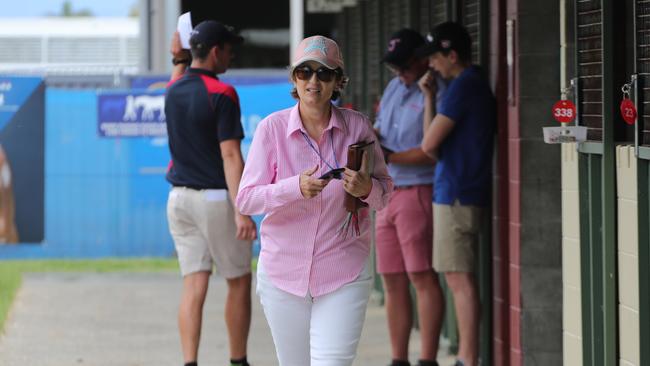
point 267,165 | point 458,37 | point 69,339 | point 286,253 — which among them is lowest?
point 69,339

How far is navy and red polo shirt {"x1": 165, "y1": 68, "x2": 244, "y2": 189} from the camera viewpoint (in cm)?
741

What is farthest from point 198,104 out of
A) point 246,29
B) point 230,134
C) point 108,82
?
point 246,29

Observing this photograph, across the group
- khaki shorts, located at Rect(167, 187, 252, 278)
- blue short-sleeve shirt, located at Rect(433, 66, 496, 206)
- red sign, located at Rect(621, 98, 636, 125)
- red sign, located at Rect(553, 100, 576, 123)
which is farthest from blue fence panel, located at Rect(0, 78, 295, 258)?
red sign, located at Rect(621, 98, 636, 125)

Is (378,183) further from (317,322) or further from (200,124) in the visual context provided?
(200,124)

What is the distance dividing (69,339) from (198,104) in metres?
3.02

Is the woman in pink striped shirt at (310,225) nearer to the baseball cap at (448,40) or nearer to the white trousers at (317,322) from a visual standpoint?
the white trousers at (317,322)

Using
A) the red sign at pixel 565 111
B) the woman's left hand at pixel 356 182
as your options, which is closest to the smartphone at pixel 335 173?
the woman's left hand at pixel 356 182

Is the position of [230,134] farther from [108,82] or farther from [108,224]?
[108,82]

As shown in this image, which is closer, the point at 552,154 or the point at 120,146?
the point at 552,154

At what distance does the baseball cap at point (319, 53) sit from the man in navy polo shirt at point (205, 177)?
2088 millimetres

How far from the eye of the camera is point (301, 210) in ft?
17.3

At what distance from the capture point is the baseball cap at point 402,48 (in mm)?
7918

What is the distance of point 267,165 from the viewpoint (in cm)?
531

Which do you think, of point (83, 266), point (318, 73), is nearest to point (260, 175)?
point (318, 73)
